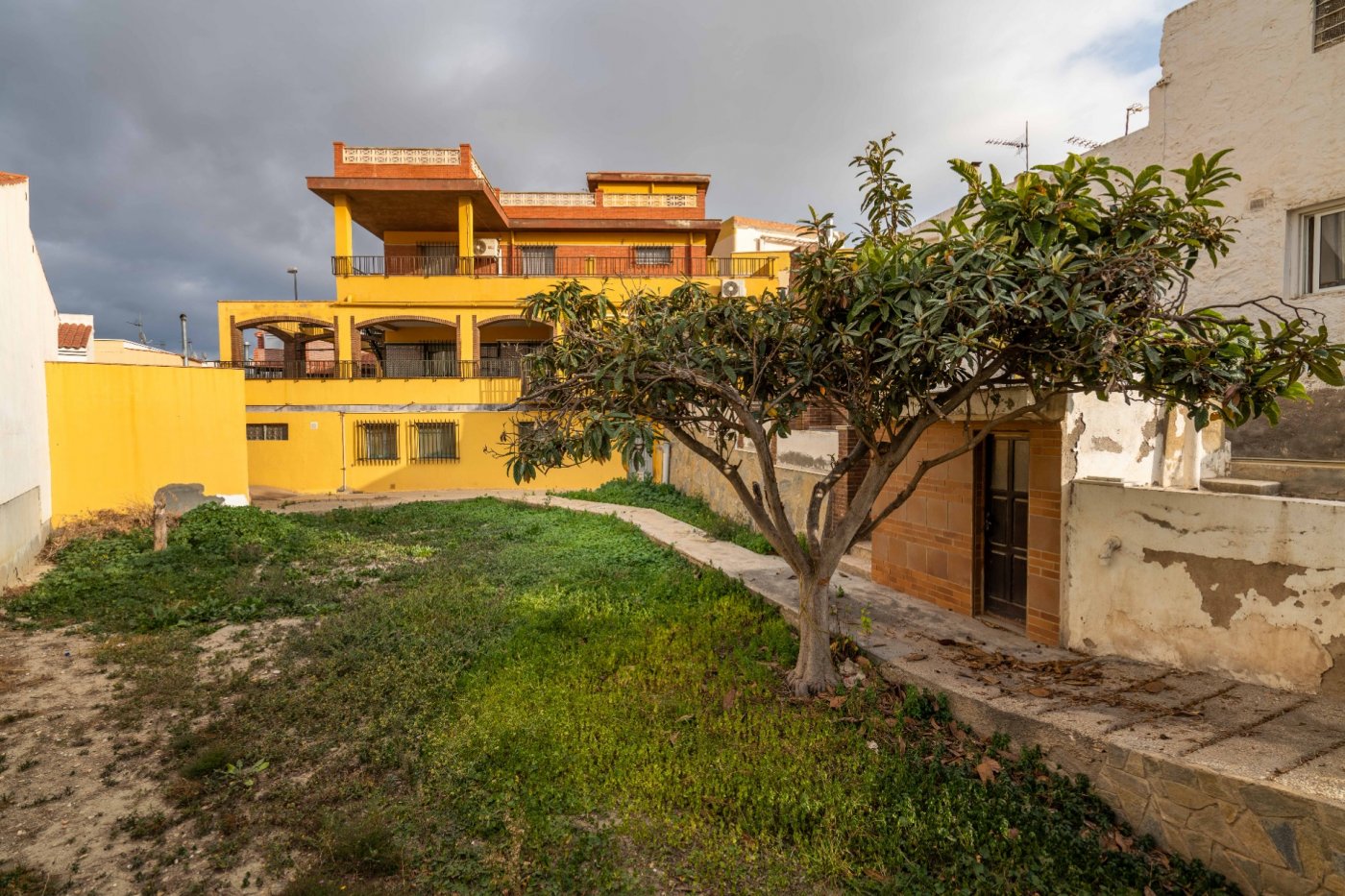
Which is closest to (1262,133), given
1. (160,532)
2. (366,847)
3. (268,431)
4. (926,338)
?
(926,338)

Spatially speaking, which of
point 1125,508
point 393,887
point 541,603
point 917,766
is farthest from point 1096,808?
point 541,603

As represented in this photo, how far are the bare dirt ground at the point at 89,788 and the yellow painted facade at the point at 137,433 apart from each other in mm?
7303

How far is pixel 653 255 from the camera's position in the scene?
80.5ft

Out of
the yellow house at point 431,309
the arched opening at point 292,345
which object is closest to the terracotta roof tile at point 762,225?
the yellow house at point 431,309

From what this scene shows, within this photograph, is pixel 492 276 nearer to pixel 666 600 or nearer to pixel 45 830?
pixel 666 600

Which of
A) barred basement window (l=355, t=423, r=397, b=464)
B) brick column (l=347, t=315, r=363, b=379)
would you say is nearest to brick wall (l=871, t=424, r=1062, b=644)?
barred basement window (l=355, t=423, r=397, b=464)

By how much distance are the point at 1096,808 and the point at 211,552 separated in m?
11.0

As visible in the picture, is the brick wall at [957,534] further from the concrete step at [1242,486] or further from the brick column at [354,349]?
the brick column at [354,349]

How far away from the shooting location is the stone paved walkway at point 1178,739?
9.44ft

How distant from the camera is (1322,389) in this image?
648 cm

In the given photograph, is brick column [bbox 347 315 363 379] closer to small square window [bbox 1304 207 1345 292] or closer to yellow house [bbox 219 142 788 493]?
yellow house [bbox 219 142 788 493]

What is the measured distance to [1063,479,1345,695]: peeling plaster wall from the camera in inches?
143

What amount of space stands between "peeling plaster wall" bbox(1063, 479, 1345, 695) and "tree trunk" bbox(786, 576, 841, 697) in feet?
6.12

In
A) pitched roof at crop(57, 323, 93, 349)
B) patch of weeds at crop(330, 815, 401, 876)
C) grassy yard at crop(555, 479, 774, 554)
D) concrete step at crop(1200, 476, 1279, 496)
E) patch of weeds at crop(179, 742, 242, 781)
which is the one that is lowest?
patch of weeds at crop(330, 815, 401, 876)
